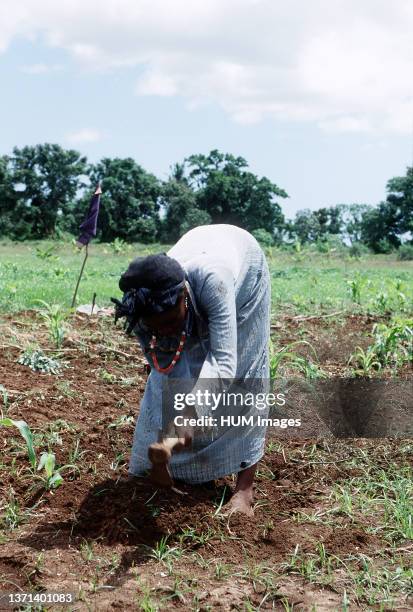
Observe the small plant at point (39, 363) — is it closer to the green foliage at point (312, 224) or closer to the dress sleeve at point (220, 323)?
the dress sleeve at point (220, 323)

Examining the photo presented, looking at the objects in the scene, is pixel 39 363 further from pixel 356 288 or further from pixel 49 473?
pixel 356 288

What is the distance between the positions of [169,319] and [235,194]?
120ft

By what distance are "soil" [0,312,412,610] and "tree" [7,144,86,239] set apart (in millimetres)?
32688

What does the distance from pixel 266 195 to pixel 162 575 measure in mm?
37506

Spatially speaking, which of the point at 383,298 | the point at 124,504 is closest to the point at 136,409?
the point at 124,504

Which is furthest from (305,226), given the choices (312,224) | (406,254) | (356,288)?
(356,288)

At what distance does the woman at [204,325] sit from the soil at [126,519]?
0.49 feet

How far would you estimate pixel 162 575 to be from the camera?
2.69 metres

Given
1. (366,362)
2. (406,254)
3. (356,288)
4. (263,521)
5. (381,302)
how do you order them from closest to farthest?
(263,521) → (366,362) → (381,302) → (356,288) → (406,254)

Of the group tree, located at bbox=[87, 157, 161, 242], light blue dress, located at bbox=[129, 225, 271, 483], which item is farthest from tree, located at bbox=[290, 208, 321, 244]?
light blue dress, located at bbox=[129, 225, 271, 483]

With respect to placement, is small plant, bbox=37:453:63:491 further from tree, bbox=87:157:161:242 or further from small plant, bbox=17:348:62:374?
tree, bbox=87:157:161:242

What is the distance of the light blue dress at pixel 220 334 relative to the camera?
2.71 meters

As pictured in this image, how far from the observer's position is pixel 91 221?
6938mm

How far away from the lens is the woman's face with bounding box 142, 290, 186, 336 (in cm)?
263
